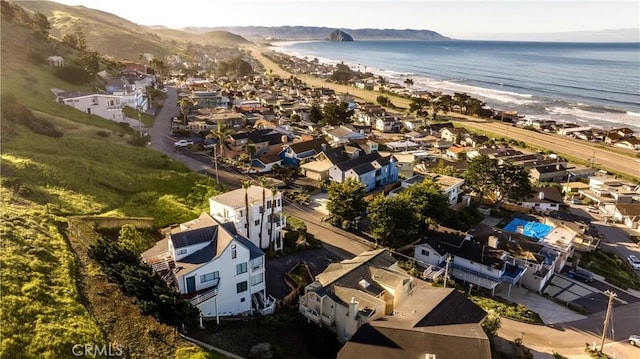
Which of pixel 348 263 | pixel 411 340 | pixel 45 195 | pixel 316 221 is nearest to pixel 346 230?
pixel 316 221

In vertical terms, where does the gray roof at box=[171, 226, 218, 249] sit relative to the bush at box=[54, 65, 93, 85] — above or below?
below

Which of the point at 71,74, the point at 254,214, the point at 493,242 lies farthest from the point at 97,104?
the point at 493,242

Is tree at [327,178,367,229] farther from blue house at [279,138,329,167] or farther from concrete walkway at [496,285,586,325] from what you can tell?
blue house at [279,138,329,167]

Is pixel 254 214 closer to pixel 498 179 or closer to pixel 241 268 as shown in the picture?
pixel 241 268

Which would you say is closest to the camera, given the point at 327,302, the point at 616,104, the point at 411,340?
the point at 411,340

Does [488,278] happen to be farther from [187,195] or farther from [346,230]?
[187,195]

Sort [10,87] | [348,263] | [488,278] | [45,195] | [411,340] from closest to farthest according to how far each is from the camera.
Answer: [411,340] → [348,263] → [45,195] → [488,278] → [10,87]

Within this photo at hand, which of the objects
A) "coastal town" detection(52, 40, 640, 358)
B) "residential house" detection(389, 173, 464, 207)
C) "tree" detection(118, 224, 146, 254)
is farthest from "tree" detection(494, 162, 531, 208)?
"tree" detection(118, 224, 146, 254)
